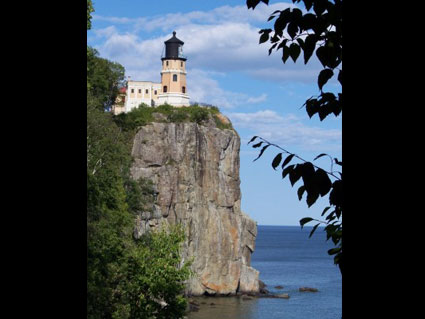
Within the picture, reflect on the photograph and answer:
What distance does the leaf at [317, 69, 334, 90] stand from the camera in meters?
3.75

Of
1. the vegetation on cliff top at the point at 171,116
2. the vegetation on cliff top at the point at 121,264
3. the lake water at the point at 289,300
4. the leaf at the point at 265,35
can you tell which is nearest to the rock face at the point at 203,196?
the vegetation on cliff top at the point at 171,116

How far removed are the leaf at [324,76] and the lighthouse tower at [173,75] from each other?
83.1 metres


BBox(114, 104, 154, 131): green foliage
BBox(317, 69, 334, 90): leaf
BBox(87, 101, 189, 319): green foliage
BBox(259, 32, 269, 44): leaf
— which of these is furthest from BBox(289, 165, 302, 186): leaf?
BBox(114, 104, 154, 131): green foliage

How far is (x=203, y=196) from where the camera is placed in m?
70.6

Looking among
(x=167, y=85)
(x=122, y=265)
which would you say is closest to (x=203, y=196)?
(x=167, y=85)

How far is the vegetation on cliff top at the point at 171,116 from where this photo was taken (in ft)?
220

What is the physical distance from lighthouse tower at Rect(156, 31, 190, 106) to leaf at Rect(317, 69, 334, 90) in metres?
83.1

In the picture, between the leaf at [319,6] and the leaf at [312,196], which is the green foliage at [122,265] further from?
the leaf at [312,196]

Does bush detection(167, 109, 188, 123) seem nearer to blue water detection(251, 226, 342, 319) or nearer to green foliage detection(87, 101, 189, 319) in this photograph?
blue water detection(251, 226, 342, 319)
